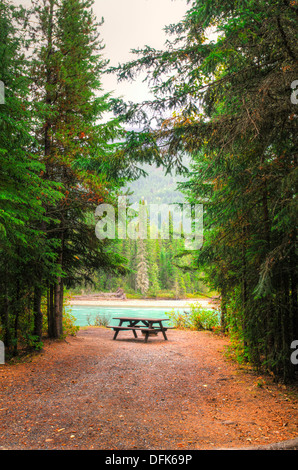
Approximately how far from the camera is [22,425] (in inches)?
145

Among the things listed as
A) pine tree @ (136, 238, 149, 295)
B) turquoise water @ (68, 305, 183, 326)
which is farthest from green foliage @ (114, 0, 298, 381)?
pine tree @ (136, 238, 149, 295)

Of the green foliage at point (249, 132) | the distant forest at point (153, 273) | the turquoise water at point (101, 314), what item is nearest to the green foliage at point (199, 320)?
the green foliage at point (249, 132)

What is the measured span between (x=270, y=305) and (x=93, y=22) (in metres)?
9.49

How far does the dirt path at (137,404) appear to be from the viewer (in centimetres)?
328

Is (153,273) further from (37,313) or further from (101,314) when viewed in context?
(37,313)

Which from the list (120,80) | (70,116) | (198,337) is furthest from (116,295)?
(120,80)

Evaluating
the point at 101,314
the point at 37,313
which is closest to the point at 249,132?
the point at 37,313

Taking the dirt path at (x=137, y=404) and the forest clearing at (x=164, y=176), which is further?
the forest clearing at (x=164, y=176)

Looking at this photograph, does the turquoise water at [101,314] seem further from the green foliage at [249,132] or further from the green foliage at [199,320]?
the green foliage at [249,132]

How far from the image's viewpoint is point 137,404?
14.4 feet

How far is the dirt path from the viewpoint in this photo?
3.28 meters

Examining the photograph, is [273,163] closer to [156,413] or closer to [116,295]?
[156,413]

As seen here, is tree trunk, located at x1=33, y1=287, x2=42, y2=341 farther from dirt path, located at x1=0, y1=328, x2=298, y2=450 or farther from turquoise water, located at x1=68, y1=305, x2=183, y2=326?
turquoise water, located at x1=68, y1=305, x2=183, y2=326

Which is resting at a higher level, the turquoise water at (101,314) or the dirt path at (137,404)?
the dirt path at (137,404)
